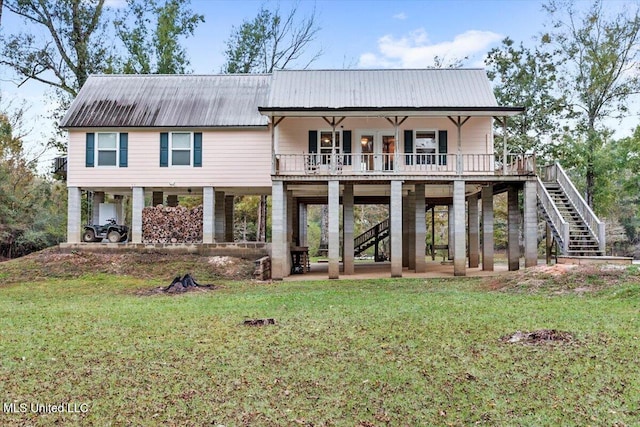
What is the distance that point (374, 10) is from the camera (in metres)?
28.4

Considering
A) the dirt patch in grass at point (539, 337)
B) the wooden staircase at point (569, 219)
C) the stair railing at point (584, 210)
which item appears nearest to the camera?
the dirt patch in grass at point (539, 337)

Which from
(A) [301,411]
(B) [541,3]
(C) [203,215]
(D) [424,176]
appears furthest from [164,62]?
(A) [301,411]

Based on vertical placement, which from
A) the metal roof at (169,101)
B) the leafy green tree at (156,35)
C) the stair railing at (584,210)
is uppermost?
the leafy green tree at (156,35)

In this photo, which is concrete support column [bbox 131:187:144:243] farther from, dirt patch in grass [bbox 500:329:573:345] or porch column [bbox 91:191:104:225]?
dirt patch in grass [bbox 500:329:573:345]

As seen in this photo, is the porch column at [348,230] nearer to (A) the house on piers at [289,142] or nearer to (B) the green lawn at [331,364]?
(A) the house on piers at [289,142]

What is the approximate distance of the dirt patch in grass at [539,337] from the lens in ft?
24.8

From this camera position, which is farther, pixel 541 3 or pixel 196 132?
pixel 541 3

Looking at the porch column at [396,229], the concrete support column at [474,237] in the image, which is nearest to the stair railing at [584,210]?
the concrete support column at [474,237]

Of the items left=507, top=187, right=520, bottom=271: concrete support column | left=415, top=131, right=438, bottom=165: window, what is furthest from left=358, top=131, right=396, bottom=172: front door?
left=507, top=187, right=520, bottom=271: concrete support column

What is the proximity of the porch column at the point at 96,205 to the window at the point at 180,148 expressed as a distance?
171 inches

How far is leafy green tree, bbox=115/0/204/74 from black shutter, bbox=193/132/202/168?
1168 cm

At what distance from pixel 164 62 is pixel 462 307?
26175 mm

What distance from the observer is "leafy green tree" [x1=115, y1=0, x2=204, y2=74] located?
102 feet

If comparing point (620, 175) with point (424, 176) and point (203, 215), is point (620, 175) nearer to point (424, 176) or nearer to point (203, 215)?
point (424, 176)
